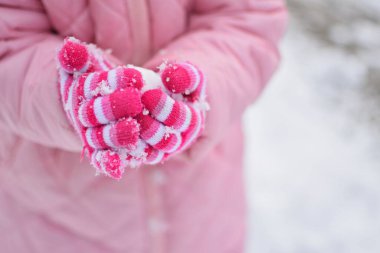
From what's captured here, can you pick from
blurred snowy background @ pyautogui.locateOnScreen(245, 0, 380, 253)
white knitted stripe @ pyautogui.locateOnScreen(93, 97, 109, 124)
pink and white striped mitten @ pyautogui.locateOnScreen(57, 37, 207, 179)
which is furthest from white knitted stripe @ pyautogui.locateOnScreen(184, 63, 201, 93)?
blurred snowy background @ pyautogui.locateOnScreen(245, 0, 380, 253)

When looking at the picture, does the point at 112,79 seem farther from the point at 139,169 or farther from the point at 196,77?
the point at 139,169

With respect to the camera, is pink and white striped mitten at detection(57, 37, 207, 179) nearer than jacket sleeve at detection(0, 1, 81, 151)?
Yes

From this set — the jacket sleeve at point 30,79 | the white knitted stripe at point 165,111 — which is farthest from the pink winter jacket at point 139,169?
the white knitted stripe at point 165,111

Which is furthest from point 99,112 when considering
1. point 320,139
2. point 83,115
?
point 320,139

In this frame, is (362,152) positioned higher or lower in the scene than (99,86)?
lower

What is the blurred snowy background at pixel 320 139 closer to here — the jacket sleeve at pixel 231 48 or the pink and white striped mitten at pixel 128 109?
the jacket sleeve at pixel 231 48

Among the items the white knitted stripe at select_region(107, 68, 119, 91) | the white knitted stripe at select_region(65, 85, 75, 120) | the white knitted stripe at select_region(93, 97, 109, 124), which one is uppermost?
the white knitted stripe at select_region(107, 68, 119, 91)

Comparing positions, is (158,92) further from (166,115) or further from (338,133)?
(338,133)

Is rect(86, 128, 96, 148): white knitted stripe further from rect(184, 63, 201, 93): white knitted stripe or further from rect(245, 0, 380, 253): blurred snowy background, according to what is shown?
rect(245, 0, 380, 253): blurred snowy background

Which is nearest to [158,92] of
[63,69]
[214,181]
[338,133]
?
[63,69]
